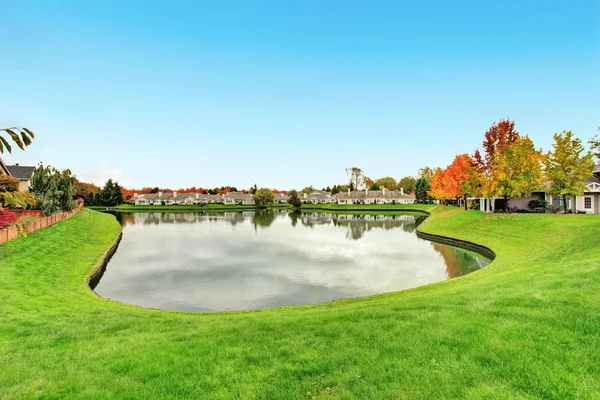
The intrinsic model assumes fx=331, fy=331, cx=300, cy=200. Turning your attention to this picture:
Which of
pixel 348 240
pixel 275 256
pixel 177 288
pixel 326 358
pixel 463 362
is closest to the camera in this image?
pixel 463 362

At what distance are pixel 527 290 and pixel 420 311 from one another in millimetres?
3441

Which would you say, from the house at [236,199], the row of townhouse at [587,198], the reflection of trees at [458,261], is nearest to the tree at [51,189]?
the reflection of trees at [458,261]

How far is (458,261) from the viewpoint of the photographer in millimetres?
26844

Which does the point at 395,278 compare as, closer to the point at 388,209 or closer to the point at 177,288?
the point at 177,288

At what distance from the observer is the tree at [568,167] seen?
116 feet

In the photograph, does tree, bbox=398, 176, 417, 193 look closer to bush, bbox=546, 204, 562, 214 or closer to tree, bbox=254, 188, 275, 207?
tree, bbox=254, 188, 275, 207

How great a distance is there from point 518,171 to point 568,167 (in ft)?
17.5

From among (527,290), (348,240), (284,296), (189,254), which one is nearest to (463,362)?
(527,290)

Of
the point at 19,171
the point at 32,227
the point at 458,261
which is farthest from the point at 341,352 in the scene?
the point at 19,171

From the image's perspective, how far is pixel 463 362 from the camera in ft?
17.9

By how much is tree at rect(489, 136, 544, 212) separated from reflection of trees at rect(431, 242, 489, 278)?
45.6 feet

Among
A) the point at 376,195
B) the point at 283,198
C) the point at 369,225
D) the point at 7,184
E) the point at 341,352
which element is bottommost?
the point at 369,225

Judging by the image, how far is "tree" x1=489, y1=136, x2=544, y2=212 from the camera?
1578 inches

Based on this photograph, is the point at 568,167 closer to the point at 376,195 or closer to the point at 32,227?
the point at 32,227
